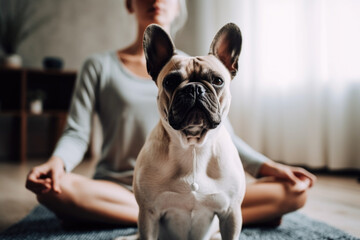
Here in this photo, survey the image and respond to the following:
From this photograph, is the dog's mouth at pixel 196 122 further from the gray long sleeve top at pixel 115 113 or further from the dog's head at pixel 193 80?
the gray long sleeve top at pixel 115 113

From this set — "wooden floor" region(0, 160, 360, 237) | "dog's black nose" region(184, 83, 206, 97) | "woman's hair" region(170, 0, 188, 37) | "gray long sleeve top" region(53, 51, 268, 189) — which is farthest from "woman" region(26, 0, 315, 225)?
"dog's black nose" region(184, 83, 206, 97)

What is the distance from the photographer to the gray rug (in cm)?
90

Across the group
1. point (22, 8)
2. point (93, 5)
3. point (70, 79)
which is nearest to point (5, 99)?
point (70, 79)

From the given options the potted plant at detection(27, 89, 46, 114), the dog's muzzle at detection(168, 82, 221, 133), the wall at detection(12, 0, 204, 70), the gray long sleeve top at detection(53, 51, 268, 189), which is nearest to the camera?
the dog's muzzle at detection(168, 82, 221, 133)

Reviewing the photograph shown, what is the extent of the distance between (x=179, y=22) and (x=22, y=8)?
253 cm

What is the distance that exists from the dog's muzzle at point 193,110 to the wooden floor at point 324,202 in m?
0.69

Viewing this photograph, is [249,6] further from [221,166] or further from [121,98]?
[221,166]

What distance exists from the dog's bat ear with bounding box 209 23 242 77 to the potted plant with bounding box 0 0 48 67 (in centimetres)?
286

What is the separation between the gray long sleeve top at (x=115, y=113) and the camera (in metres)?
1.03

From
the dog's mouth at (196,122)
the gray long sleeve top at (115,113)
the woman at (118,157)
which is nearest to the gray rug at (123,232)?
the woman at (118,157)

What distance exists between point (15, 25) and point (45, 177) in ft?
9.00

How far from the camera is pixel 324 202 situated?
4.41 feet

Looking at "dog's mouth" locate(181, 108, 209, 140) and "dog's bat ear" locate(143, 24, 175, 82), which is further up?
"dog's bat ear" locate(143, 24, 175, 82)

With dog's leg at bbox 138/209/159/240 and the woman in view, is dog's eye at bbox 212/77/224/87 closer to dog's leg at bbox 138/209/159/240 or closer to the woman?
dog's leg at bbox 138/209/159/240
